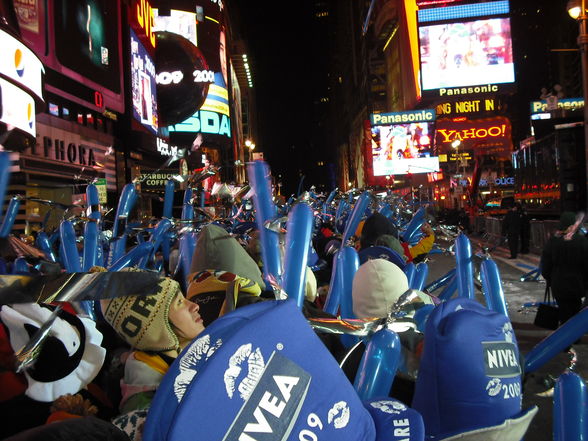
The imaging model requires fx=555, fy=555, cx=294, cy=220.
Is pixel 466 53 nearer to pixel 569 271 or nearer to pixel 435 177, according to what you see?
pixel 435 177

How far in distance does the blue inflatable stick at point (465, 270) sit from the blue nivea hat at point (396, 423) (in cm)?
205

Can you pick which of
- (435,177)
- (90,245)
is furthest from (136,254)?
(435,177)

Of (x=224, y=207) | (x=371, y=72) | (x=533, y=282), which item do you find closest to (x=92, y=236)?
(x=224, y=207)

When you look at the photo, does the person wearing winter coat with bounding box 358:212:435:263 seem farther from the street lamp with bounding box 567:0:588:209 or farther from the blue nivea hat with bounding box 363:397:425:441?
the street lamp with bounding box 567:0:588:209

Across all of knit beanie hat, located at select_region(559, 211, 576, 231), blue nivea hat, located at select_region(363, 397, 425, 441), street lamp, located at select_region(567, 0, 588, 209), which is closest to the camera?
blue nivea hat, located at select_region(363, 397, 425, 441)

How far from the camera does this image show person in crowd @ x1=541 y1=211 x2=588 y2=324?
25.4ft

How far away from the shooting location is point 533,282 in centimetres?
1358

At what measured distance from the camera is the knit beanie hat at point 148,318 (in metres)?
2.21

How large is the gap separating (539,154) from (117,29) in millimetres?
16475

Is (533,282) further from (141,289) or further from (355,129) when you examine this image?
(355,129)

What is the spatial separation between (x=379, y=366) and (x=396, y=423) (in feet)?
1.17

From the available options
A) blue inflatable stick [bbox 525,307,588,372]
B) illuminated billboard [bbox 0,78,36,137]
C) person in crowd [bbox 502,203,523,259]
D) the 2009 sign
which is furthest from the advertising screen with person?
blue inflatable stick [bbox 525,307,588,372]

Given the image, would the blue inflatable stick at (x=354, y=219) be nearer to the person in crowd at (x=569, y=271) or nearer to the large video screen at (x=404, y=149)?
the person in crowd at (x=569, y=271)

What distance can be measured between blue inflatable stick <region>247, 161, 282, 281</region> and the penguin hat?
0.76m
